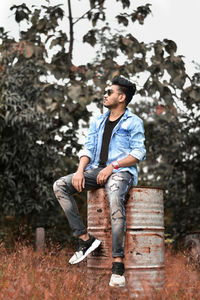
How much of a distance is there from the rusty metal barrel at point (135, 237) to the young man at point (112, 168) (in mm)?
101

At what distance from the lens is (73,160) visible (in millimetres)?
11078

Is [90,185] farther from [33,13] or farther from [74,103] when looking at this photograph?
[33,13]

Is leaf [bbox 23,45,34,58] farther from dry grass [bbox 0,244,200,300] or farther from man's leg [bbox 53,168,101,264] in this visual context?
dry grass [bbox 0,244,200,300]

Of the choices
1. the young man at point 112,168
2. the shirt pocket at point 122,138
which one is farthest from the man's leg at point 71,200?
the shirt pocket at point 122,138

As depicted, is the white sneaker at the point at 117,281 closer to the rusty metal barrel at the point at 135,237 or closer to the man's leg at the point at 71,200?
the rusty metal barrel at the point at 135,237

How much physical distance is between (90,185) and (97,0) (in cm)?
495

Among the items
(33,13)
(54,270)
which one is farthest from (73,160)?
(54,270)

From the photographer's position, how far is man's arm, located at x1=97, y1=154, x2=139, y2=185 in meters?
4.47

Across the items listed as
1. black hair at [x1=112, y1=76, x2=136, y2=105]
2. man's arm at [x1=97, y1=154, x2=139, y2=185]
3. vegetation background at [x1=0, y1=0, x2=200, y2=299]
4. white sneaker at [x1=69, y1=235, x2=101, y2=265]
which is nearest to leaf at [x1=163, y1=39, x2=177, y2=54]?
vegetation background at [x1=0, y1=0, x2=200, y2=299]

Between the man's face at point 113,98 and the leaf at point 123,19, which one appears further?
the leaf at point 123,19

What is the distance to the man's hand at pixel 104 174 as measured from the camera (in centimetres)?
447

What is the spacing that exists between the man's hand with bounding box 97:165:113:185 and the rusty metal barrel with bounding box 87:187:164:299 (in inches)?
3.4

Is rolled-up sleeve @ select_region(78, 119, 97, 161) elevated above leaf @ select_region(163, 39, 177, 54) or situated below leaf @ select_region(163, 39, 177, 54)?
below

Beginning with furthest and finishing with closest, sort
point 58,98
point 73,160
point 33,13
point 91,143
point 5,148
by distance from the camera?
point 73,160, point 5,148, point 33,13, point 58,98, point 91,143
